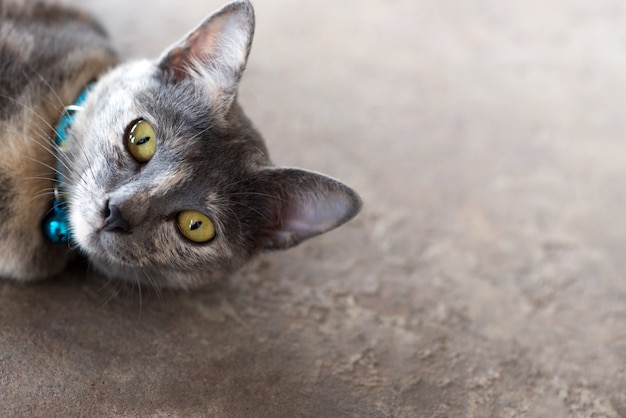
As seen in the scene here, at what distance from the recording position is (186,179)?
4.55 ft

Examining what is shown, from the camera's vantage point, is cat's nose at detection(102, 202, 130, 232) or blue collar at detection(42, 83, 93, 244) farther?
blue collar at detection(42, 83, 93, 244)

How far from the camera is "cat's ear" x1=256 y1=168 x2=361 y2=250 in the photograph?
1389mm

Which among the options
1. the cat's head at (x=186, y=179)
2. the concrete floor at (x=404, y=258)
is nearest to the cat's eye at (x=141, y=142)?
the cat's head at (x=186, y=179)

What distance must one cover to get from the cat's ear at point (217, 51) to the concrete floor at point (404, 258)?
1.85ft

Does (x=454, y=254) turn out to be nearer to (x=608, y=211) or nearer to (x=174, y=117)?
(x=608, y=211)

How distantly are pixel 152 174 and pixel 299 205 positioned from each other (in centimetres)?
36

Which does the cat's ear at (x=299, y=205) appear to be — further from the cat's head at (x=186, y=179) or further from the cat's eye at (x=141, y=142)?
the cat's eye at (x=141, y=142)

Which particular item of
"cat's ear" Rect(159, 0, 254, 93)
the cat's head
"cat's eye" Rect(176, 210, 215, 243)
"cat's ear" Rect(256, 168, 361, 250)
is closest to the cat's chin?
the cat's head

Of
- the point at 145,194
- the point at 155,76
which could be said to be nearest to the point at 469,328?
the point at 145,194

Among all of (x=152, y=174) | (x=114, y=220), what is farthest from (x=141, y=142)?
(x=114, y=220)

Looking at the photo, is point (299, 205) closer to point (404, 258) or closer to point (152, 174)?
point (152, 174)

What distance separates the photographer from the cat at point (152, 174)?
1.38 metres

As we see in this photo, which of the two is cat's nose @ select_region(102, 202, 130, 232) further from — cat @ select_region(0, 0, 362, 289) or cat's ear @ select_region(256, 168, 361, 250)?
cat's ear @ select_region(256, 168, 361, 250)

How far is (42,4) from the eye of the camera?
180 centimetres
